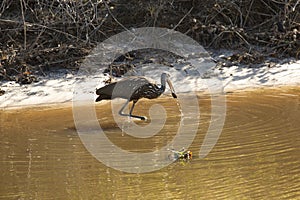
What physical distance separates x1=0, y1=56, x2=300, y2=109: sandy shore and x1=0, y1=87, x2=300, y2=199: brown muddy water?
89 centimetres

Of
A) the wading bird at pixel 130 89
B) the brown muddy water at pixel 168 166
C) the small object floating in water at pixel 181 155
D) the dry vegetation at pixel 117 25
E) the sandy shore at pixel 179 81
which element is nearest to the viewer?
the brown muddy water at pixel 168 166

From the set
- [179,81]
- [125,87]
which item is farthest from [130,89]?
[179,81]

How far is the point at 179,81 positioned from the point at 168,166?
3.88 metres

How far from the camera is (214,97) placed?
9078mm

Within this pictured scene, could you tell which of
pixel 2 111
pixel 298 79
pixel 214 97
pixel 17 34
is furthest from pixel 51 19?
pixel 298 79

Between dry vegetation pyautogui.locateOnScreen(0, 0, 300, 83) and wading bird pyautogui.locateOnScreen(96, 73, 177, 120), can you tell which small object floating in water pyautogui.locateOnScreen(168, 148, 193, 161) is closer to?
wading bird pyautogui.locateOnScreen(96, 73, 177, 120)

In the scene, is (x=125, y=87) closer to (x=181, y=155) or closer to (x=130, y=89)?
(x=130, y=89)

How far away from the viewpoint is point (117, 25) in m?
11.3

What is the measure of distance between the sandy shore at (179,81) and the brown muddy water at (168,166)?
0.89 m

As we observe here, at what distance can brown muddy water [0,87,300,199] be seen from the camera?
211 inches

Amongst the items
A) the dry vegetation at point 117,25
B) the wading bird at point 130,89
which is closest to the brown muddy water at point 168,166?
the wading bird at point 130,89

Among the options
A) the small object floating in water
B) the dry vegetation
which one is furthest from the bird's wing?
the dry vegetation

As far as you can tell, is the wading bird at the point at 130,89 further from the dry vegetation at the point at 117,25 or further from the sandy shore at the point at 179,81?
the dry vegetation at the point at 117,25

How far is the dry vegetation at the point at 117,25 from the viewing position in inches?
412
